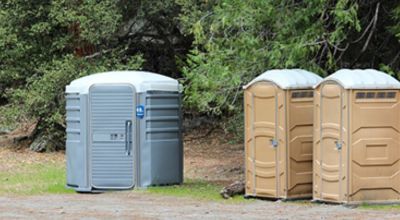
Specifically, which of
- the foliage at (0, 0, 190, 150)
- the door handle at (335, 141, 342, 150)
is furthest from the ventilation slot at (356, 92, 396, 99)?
the foliage at (0, 0, 190, 150)

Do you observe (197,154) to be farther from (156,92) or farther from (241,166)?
(156,92)

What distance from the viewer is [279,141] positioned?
1357 centimetres

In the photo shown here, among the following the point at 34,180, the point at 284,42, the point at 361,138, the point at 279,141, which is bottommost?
the point at 34,180

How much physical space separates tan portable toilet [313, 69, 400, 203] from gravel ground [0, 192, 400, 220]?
429 mm

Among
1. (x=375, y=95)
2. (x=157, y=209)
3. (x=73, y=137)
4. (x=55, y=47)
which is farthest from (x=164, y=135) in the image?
(x=55, y=47)

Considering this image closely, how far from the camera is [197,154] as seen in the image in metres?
25.2

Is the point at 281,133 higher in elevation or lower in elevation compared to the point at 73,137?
higher

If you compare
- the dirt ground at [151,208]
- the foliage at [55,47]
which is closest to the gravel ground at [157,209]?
the dirt ground at [151,208]

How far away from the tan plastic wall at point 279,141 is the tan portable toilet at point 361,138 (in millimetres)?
678

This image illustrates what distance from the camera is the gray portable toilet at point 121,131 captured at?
15477 millimetres

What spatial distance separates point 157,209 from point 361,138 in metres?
3.17

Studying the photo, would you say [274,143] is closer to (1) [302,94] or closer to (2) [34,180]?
(1) [302,94]

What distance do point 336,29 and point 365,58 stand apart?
2027 millimetres

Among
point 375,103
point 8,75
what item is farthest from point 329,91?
point 8,75
